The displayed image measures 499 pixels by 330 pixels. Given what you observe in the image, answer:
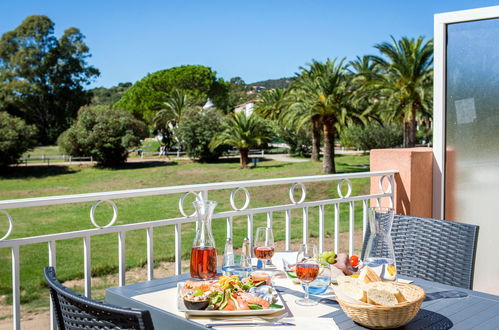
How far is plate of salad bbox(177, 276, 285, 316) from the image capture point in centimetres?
132

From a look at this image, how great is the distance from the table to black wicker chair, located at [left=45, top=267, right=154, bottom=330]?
30 centimetres

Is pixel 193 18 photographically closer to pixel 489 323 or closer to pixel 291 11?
pixel 291 11

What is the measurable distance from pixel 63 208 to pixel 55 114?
24.8m

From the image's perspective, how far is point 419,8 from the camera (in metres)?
53.2

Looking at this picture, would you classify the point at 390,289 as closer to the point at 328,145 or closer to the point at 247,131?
the point at 328,145

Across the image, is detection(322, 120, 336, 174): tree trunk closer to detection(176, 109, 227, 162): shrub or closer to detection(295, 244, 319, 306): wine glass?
detection(176, 109, 227, 162): shrub

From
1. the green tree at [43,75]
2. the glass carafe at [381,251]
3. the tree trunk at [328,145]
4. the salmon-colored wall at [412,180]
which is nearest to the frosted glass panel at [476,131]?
the salmon-colored wall at [412,180]

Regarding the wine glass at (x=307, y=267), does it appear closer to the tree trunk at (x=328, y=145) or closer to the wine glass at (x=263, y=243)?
the wine glass at (x=263, y=243)

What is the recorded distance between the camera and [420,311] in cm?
144


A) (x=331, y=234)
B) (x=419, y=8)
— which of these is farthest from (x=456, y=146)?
(x=419, y=8)

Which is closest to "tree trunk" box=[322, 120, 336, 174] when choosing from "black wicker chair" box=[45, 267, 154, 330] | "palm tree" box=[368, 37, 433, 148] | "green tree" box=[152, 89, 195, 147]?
"palm tree" box=[368, 37, 433, 148]

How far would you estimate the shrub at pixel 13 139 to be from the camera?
28514 mm

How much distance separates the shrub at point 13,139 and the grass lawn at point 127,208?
2.45 ft

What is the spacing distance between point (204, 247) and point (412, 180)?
2.49 m
